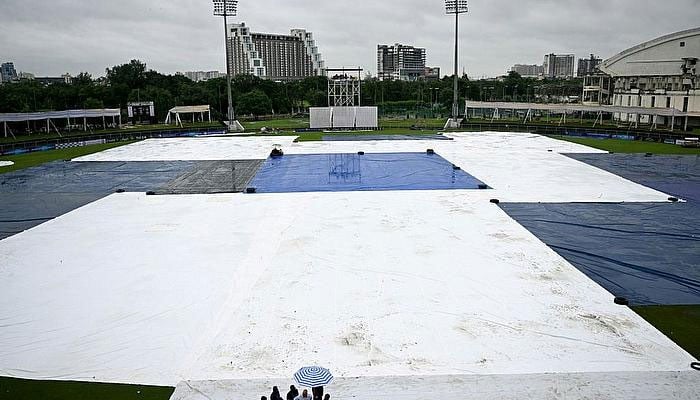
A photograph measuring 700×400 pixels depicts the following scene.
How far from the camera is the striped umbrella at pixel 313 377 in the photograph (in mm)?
6473

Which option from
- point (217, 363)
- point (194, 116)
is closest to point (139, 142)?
point (194, 116)

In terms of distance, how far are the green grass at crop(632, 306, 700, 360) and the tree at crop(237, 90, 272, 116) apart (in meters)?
68.4

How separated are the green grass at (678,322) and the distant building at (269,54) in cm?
17001

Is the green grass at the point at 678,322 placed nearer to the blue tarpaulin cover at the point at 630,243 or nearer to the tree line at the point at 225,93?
the blue tarpaulin cover at the point at 630,243

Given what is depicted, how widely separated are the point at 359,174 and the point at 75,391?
67.2 ft

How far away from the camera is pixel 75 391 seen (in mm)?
8133

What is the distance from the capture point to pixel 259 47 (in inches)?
7096

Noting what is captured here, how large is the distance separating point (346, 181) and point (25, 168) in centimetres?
1929

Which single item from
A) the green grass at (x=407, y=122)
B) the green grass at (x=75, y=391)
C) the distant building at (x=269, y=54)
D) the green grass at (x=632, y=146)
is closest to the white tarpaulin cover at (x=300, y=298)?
the green grass at (x=75, y=391)

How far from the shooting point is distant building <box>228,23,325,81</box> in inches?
7028

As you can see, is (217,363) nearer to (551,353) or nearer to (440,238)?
(551,353)

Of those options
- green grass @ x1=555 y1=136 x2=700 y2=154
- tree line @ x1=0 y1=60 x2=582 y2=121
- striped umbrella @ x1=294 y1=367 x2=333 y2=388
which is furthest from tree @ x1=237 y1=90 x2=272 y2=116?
striped umbrella @ x1=294 y1=367 x2=333 y2=388

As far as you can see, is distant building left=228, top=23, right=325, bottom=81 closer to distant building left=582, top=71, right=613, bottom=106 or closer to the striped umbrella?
distant building left=582, top=71, right=613, bottom=106

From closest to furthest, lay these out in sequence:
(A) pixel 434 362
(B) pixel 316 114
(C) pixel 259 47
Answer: (A) pixel 434 362, (B) pixel 316 114, (C) pixel 259 47
